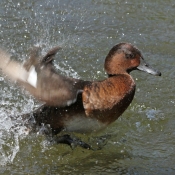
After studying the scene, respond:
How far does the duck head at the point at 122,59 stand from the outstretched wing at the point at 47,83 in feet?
1.49

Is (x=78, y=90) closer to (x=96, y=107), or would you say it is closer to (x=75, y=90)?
(x=75, y=90)

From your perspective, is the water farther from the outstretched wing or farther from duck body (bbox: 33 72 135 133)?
the outstretched wing

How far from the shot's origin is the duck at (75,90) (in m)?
5.29

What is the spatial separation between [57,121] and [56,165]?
469 mm

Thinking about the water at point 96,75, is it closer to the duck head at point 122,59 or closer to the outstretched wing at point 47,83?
the outstretched wing at point 47,83

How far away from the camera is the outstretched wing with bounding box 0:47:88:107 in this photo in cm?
524

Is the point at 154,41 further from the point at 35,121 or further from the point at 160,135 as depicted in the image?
the point at 35,121

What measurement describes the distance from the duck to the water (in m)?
0.36

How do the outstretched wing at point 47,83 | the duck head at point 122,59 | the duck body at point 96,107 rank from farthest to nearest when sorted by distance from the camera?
the duck head at point 122,59 < the duck body at point 96,107 < the outstretched wing at point 47,83

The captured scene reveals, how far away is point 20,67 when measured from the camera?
5.64 metres

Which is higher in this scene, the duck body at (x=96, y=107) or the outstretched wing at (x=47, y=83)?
the outstretched wing at (x=47, y=83)

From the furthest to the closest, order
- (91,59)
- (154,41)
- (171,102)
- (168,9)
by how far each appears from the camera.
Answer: (168,9) → (154,41) → (91,59) → (171,102)

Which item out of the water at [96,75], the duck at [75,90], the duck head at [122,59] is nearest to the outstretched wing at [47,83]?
the duck at [75,90]

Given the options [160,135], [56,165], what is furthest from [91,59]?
[56,165]
